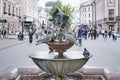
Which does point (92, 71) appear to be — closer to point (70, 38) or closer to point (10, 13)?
point (70, 38)

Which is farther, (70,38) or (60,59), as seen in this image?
(70,38)

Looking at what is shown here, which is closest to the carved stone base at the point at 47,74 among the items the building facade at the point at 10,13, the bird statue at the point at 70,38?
the bird statue at the point at 70,38

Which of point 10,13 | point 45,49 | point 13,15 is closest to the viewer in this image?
point 45,49

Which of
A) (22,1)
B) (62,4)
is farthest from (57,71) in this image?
(62,4)

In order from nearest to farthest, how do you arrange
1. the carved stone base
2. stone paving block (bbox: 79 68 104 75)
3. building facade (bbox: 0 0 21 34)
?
the carved stone base, stone paving block (bbox: 79 68 104 75), building facade (bbox: 0 0 21 34)

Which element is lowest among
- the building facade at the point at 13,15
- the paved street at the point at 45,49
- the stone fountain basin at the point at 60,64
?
the paved street at the point at 45,49

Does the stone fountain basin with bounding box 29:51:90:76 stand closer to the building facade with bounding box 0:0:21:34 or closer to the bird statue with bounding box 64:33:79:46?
the bird statue with bounding box 64:33:79:46

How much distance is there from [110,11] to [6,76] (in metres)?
72.3

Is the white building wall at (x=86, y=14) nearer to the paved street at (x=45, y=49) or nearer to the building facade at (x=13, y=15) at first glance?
the building facade at (x=13, y=15)

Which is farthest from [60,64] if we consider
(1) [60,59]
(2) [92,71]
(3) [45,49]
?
(3) [45,49]

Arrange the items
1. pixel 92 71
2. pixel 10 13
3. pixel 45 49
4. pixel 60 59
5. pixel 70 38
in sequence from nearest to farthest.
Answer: pixel 60 59, pixel 70 38, pixel 92 71, pixel 45 49, pixel 10 13

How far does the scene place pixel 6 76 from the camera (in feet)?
31.7

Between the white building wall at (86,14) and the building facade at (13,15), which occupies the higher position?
the white building wall at (86,14)

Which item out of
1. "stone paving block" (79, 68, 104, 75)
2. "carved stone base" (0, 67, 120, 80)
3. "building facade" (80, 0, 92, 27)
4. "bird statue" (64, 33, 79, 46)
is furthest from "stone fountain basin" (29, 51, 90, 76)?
"building facade" (80, 0, 92, 27)
